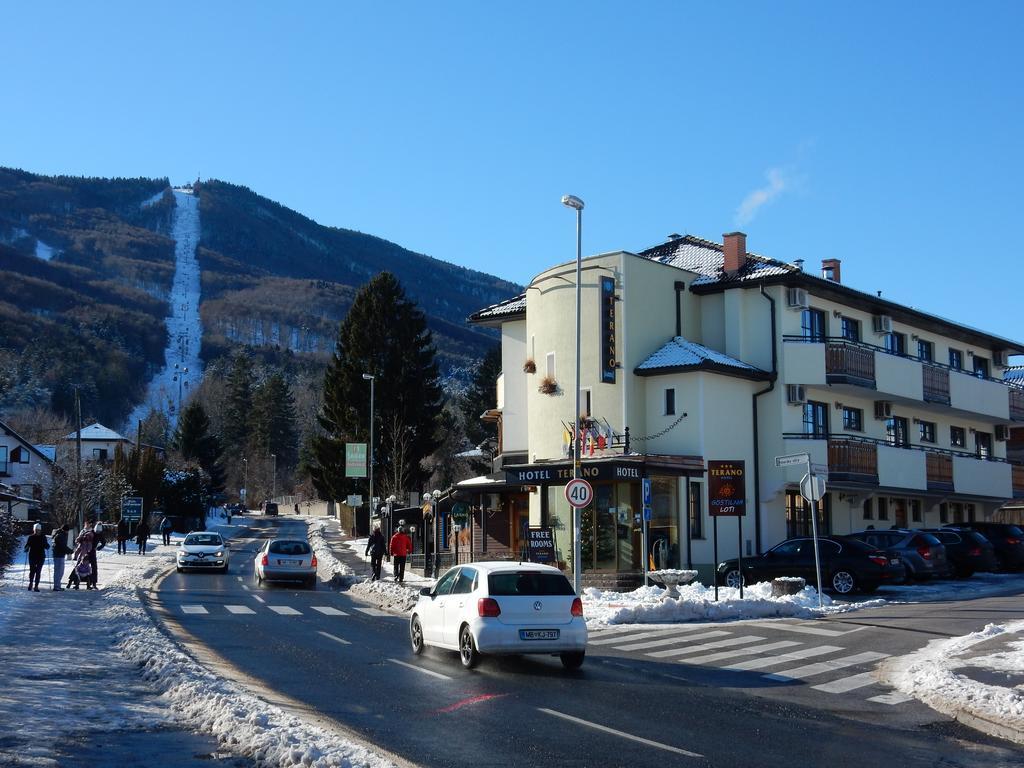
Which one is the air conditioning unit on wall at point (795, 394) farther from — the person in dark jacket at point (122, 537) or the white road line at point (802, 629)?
the person in dark jacket at point (122, 537)

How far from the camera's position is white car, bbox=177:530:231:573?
135 ft

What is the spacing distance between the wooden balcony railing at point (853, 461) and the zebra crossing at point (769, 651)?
1695 centimetres

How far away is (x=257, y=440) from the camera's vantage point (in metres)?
148

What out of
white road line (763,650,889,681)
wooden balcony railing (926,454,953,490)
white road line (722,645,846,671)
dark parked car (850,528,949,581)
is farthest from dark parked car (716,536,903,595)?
wooden balcony railing (926,454,953,490)

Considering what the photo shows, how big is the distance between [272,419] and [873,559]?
126 metres

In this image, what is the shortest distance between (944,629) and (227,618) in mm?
14439

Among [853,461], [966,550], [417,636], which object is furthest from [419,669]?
[853,461]

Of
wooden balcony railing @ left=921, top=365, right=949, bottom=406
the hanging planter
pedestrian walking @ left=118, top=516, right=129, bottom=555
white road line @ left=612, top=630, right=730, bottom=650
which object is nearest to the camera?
white road line @ left=612, top=630, right=730, bottom=650

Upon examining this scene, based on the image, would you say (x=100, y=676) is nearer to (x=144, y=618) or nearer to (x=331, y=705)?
(x=331, y=705)

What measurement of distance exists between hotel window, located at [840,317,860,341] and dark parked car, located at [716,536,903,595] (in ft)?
43.7

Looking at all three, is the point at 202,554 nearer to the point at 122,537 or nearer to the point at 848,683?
the point at 122,537

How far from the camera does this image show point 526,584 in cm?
1585

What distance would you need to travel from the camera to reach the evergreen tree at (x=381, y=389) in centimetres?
7206

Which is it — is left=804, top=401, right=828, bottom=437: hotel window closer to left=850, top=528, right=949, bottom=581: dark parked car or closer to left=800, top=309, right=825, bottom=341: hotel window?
left=800, top=309, right=825, bottom=341: hotel window
